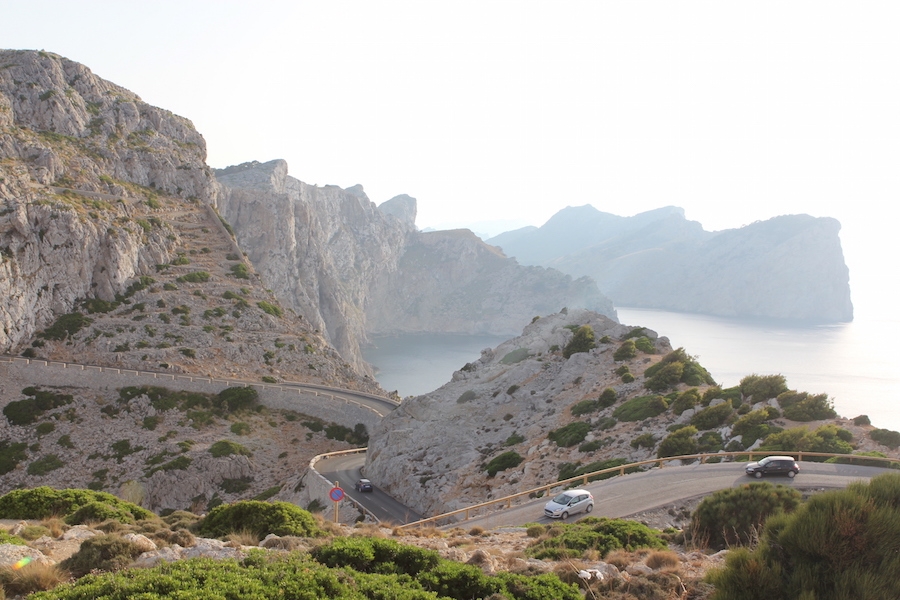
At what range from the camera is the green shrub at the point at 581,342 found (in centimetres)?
4184

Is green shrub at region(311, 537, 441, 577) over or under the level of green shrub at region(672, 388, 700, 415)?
under

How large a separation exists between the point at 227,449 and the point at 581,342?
29018 millimetres

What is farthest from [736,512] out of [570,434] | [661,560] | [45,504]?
[45,504]

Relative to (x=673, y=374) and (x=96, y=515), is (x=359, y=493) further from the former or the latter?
(x=673, y=374)

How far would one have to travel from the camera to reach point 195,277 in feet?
227

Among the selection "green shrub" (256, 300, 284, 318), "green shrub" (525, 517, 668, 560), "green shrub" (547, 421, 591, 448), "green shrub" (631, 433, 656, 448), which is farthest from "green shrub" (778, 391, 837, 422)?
"green shrub" (256, 300, 284, 318)

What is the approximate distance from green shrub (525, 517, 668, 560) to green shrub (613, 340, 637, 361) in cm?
2352

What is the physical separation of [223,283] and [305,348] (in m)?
14.3

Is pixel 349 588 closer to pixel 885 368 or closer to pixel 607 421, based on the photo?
pixel 607 421

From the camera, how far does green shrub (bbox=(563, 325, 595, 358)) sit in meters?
41.8

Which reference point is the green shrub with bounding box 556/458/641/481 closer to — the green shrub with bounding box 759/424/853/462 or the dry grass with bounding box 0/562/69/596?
the green shrub with bounding box 759/424/853/462

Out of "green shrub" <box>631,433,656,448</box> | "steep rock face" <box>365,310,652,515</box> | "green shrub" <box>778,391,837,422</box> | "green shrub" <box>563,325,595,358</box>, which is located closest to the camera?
"green shrub" <box>778,391,837,422</box>

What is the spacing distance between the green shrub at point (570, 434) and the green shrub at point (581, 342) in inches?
371

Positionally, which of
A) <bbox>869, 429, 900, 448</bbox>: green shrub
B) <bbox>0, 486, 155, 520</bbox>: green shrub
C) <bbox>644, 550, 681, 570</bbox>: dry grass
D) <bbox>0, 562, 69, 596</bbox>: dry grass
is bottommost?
<bbox>0, 486, 155, 520</bbox>: green shrub
